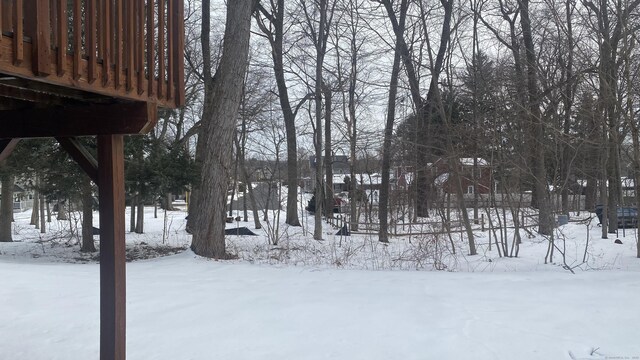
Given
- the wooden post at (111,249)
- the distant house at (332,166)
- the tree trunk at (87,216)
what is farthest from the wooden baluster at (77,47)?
the distant house at (332,166)

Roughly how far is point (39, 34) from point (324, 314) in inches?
154

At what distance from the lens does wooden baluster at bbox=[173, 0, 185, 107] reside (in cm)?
436

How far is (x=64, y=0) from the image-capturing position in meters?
3.28

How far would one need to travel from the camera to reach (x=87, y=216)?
1394cm

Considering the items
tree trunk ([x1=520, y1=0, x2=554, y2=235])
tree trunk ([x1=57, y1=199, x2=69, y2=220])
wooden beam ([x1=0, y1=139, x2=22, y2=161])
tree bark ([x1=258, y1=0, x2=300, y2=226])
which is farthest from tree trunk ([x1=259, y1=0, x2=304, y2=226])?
wooden beam ([x1=0, y1=139, x2=22, y2=161])

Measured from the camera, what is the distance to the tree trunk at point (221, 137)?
11781mm

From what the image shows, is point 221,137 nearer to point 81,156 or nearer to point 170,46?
point 170,46

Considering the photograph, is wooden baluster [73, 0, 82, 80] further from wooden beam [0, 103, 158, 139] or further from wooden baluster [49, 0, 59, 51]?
wooden beam [0, 103, 158, 139]

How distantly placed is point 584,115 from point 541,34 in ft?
14.3

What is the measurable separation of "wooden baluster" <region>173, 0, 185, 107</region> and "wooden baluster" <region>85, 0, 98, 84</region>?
3.12 ft

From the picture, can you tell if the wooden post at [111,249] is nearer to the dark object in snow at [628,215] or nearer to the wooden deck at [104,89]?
the wooden deck at [104,89]

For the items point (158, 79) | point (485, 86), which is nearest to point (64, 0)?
point (158, 79)

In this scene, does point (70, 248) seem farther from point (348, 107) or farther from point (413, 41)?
point (348, 107)

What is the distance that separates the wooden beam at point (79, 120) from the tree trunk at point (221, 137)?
746 centimetres
